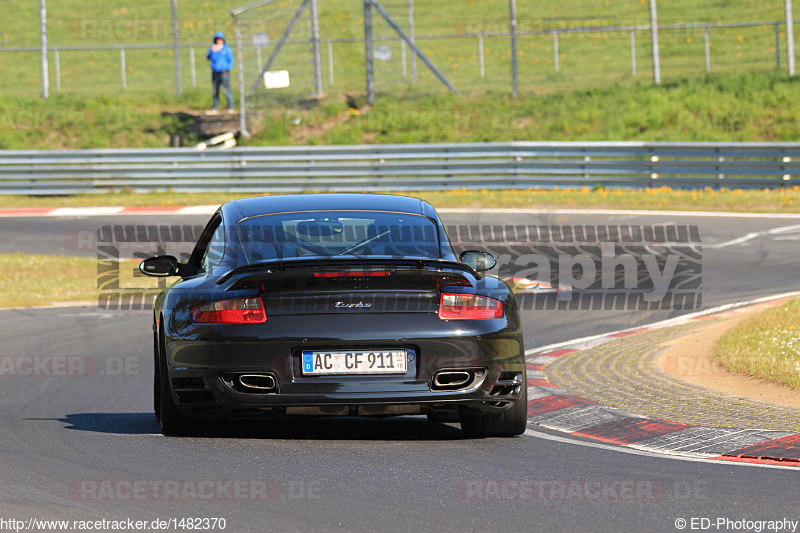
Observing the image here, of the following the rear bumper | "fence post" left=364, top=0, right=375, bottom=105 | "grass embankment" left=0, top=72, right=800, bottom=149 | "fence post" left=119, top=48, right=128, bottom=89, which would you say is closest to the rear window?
the rear bumper

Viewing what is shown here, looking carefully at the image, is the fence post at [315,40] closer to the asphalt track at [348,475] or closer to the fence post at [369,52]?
the fence post at [369,52]

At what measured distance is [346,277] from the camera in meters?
7.23

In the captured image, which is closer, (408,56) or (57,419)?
(57,419)

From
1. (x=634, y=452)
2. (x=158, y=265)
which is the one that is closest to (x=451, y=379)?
(x=634, y=452)

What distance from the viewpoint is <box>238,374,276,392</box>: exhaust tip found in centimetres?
719

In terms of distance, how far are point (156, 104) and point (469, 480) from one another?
104 ft

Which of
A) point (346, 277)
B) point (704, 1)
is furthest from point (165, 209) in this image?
point (704, 1)

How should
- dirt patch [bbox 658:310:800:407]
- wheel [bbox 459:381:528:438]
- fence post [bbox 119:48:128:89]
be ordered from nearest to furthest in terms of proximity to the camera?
wheel [bbox 459:381:528:438]
dirt patch [bbox 658:310:800:407]
fence post [bbox 119:48:128:89]

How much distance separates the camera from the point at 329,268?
24.0 ft

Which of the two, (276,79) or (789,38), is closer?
(789,38)

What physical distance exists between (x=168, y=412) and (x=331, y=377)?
3.68 ft

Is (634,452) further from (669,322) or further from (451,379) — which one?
(669,322)

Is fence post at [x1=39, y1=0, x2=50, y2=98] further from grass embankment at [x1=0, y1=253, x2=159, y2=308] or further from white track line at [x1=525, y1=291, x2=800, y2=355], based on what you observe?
white track line at [x1=525, y1=291, x2=800, y2=355]

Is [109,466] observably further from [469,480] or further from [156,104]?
[156,104]
